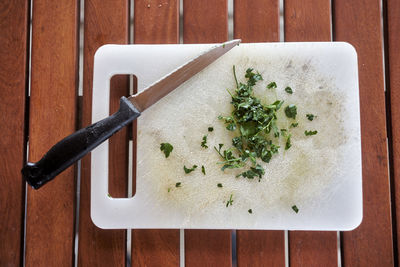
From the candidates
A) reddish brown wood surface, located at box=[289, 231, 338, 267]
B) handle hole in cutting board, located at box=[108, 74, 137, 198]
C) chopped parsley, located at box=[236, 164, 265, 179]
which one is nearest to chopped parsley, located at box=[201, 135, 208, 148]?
chopped parsley, located at box=[236, 164, 265, 179]

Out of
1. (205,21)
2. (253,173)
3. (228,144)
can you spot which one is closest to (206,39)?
(205,21)

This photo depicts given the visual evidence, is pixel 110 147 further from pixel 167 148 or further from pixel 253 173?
pixel 253 173

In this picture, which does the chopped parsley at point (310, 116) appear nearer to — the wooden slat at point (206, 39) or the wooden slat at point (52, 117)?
the wooden slat at point (206, 39)

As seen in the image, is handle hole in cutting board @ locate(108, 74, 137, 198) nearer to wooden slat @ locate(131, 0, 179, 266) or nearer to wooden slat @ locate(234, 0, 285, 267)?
wooden slat @ locate(131, 0, 179, 266)

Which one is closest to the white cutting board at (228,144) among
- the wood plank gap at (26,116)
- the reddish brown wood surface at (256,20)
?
the reddish brown wood surface at (256,20)

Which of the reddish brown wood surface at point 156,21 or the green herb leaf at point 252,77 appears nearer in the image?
the green herb leaf at point 252,77
